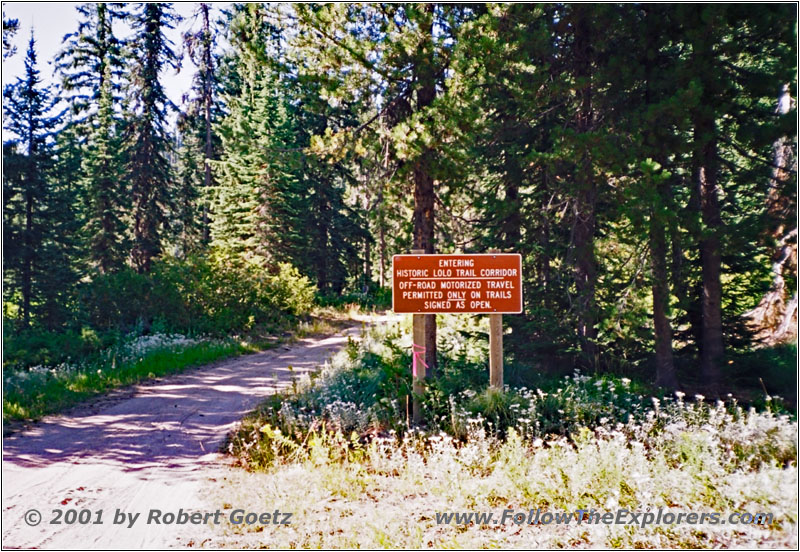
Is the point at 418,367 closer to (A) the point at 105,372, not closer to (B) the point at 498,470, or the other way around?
(B) the point at 498,470

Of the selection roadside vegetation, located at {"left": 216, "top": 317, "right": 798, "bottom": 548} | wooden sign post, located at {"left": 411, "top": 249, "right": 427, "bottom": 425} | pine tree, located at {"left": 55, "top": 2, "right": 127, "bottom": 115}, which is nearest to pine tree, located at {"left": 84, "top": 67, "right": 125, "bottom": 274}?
pine tree, located at {"left": 55, "top": 2, "right": 127, "bottom": 115}

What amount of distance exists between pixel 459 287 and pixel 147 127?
2516 cm

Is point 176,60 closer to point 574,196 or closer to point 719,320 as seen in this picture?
point 574,196

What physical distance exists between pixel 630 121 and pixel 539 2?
2752 mm

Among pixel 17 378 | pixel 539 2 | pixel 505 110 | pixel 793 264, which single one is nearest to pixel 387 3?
pixel 539 2

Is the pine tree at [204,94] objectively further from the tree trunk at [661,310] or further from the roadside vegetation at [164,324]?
the tree trunk at [661,310]

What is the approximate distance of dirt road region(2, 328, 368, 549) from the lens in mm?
5094

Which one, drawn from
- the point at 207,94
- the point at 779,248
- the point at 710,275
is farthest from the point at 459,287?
the point at 207,94

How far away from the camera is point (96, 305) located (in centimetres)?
1856

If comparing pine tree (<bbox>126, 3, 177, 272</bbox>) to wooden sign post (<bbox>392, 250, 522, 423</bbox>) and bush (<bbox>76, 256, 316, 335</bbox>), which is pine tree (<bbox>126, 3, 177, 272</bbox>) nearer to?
bush (<bbox>76, 256, 316, 335</bbox>)

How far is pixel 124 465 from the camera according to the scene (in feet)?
22.2

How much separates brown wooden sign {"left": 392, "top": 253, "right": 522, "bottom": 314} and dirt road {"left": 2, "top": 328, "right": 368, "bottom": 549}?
3.33m

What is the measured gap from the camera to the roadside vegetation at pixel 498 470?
15.5ft

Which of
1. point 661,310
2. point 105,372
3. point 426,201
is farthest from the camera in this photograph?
point 105,372
